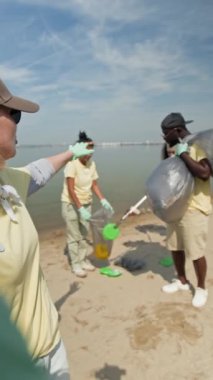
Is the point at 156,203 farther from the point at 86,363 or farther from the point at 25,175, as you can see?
the point at 25,175

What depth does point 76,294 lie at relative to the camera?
446 cm

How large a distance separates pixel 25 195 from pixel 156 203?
206 centimetres

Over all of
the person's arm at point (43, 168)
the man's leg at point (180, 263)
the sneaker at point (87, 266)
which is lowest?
the sneaker at point (87, 266)

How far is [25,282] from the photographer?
1.53 metres

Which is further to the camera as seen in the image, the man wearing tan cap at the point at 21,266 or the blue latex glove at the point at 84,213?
the blue latex glove at the point at 84,213

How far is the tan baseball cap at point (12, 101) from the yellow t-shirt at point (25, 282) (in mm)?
316

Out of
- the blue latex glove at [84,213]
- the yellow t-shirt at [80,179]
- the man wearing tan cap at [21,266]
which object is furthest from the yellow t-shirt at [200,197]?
the man wearing tan cap at [21,266]

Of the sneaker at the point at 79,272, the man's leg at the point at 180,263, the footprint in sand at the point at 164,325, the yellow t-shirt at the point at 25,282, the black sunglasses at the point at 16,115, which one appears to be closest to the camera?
the yellow t-shirt at the point at 25,282

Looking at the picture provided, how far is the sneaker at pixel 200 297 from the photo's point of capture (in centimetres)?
389

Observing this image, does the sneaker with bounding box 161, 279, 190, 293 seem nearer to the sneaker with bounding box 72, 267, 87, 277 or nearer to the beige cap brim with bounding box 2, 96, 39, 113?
the sneaker with bounding box 72, 267, 87, 277

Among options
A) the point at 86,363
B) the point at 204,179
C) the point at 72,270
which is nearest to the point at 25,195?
the point at 86,363

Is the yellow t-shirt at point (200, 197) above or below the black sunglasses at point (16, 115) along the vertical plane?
below

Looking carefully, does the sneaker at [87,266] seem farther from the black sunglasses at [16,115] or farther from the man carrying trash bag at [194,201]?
the black sunglasses at [16,115]

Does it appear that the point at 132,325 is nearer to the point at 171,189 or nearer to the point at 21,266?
the point at 171,189
